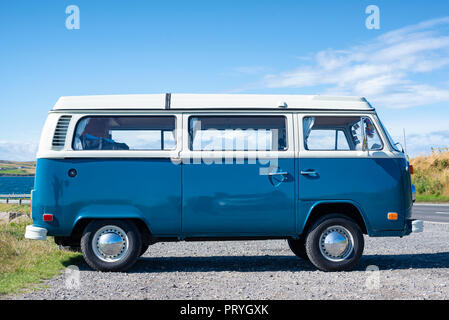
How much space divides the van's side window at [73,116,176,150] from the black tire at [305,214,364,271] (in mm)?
2439

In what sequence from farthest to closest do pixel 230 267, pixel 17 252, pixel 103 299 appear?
pixel 17 252 → pixel 230 267 → pixel 103 299

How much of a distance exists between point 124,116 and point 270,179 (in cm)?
234

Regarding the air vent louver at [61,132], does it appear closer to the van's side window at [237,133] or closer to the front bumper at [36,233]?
the front bumper at [36,233]

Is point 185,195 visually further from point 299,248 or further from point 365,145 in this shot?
point 365,145

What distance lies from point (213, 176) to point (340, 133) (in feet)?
7.08

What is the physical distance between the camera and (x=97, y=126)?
7164 mm

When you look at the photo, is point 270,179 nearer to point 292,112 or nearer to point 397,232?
point 292,112

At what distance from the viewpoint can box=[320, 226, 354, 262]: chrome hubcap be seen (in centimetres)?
716

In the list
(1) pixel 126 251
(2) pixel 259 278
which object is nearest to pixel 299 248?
(2) pixel 259 278

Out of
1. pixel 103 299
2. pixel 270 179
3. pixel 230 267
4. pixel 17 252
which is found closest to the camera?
pixel 103 299

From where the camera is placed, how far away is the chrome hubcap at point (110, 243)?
701cm

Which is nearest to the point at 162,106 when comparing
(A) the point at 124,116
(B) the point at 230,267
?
(A) the point at 124,116

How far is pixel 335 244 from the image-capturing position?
23.5ft

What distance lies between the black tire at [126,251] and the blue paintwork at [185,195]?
20cm
